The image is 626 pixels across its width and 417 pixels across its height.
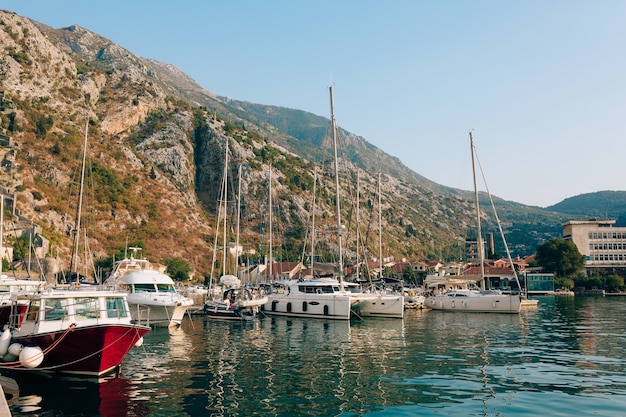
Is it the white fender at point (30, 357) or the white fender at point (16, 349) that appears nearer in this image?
the white fender at point (30, 357)

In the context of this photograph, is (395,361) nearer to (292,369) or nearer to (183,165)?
(292,369)

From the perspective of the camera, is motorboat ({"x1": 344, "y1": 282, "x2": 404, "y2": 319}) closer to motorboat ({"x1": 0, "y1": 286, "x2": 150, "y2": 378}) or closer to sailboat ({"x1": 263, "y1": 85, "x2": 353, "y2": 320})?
sailboat ({"x1": 263, "y1": 85, "x2": 353, "y2": 320})

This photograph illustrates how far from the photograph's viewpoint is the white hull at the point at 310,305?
47094mm

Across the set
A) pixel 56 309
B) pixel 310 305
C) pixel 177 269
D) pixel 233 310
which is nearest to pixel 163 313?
pixel 233 310

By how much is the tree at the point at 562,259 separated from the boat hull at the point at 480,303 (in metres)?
68.7

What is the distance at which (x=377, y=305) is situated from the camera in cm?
5041

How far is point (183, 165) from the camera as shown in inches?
5753

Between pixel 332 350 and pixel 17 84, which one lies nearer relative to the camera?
pixel 332 350

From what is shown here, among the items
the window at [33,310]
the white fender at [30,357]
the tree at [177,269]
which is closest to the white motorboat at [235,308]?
the window at [33,310]

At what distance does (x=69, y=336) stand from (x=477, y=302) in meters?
46.9

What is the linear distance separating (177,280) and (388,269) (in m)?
50.0

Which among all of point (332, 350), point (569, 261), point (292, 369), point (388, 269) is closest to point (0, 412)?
point (292, 369)

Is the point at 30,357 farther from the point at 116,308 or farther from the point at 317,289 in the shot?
the point at 317,289

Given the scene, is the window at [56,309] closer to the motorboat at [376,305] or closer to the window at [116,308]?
the window at [116,308]
